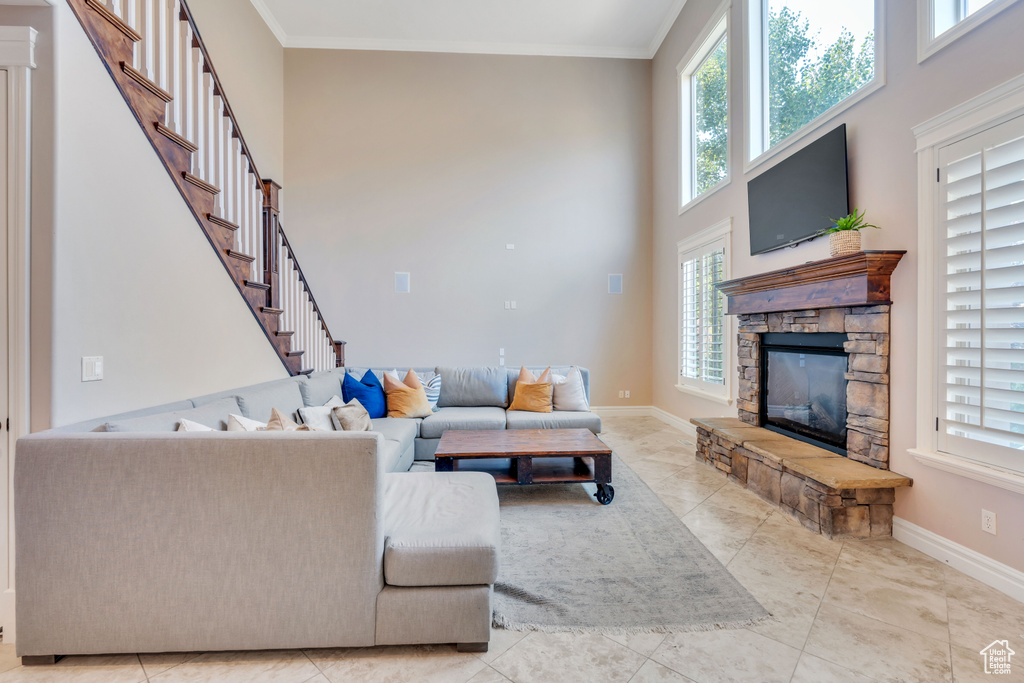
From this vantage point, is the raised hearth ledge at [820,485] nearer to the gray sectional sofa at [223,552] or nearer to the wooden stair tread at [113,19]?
the gray sectional sofa at [223,552]

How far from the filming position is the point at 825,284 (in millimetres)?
2854

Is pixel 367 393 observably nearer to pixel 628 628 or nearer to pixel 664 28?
pixel 628 628

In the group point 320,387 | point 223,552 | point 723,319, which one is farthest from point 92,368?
point 723,319

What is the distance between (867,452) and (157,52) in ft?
15.4

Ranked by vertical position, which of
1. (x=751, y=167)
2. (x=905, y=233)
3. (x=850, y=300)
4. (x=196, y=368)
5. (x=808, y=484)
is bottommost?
(x=808, y=484)

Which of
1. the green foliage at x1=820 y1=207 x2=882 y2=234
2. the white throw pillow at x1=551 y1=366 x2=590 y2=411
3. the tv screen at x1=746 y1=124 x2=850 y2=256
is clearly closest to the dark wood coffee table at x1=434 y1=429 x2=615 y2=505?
Answer: the white throw pillow at x1=551 y1=366 x2=590 y2=411

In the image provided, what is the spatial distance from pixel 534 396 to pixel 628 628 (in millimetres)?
2637

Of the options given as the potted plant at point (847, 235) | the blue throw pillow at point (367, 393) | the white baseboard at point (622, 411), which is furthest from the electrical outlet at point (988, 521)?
the white baseboard at point (622, 411)

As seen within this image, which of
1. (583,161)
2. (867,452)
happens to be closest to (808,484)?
(867,452)

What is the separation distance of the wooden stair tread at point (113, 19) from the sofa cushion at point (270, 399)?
6.04 ft

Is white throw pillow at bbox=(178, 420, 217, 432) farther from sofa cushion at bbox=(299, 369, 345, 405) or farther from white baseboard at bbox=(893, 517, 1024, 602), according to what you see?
A: white baseboard at bbox=(893, 517, 1024, 602)

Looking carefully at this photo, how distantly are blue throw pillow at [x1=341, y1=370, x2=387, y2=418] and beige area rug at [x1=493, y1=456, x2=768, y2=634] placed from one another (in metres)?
1.56

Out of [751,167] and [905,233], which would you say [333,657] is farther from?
[751,167]

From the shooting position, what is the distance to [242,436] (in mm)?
1545
